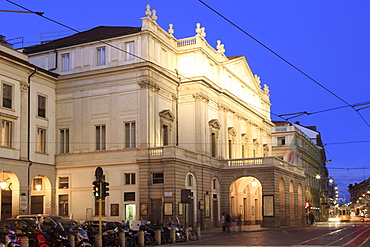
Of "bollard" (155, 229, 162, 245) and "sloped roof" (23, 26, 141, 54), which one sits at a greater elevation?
"sloped roof" (23, 26, 141, 54)

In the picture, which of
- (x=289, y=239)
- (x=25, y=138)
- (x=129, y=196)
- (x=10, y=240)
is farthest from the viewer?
(x=129, y=196)

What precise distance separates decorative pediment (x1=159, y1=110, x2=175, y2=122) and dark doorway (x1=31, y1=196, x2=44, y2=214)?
1174 centimetres

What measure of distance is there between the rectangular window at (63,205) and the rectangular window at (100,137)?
4.87 metres

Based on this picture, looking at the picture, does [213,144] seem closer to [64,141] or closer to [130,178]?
[130,178]

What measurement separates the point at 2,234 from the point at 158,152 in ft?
66.4

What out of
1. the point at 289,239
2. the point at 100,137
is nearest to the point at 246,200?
the point at 100,137

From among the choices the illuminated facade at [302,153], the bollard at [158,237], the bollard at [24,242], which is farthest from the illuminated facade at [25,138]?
the illuminated facade at [302,153]

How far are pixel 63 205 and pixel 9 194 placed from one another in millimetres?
5515

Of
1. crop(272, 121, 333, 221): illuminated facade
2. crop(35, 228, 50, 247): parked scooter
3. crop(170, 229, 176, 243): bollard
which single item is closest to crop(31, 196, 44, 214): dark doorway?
crop(170, 229, 176, 243): bollard

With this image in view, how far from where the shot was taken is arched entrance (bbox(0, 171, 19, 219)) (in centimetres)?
3872

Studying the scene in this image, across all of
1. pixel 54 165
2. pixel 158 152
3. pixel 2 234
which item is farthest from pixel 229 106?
pixel 2 234

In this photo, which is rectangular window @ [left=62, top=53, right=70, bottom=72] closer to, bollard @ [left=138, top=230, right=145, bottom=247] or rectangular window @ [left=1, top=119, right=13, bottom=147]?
rectangular window @ [left=1, top=119, right=13, bottom=147]

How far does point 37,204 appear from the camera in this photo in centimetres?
4412

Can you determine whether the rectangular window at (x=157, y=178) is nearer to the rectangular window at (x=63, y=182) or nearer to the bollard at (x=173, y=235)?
the rectangular window at (x=63, y=182)
